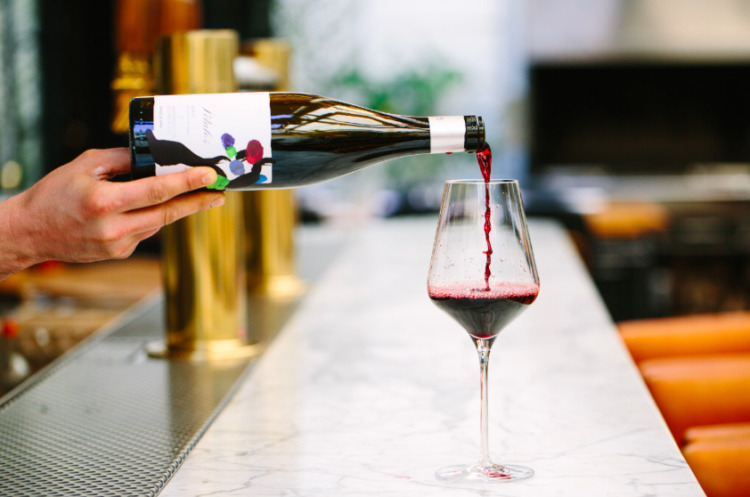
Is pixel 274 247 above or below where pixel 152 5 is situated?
below

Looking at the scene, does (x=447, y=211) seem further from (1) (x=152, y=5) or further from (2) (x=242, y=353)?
(1) (x=152, y=5)

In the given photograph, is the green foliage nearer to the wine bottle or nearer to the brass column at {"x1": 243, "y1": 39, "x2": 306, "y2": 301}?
the brass column at {"x1": 243, "y1": 39, "x2": 306, "y2": 301}

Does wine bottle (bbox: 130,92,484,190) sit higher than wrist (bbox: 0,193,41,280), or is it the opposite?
wine bottle (bbox: 130,92,484,190)

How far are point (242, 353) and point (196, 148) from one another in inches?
18.5

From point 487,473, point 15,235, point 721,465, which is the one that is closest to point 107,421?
point 15,235

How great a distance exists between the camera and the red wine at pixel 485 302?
2.42ft

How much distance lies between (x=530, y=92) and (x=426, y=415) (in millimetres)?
4248

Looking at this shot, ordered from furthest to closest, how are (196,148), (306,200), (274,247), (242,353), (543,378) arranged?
(306,200)
(274,247)
(242,353)
(543,378)
(196,148)

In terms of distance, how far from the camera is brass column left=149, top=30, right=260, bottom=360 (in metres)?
1.13

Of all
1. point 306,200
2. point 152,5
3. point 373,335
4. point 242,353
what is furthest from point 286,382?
point 306,200

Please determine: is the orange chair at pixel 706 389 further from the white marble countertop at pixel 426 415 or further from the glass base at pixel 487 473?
the glass base at pixel 487 473

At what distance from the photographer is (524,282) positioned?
0.74 metres

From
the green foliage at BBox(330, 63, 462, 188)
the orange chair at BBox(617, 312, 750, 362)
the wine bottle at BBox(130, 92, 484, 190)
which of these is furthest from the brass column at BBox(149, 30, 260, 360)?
the green foliage at BBox(330, 63, 462, 188)

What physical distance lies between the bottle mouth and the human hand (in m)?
0.23
